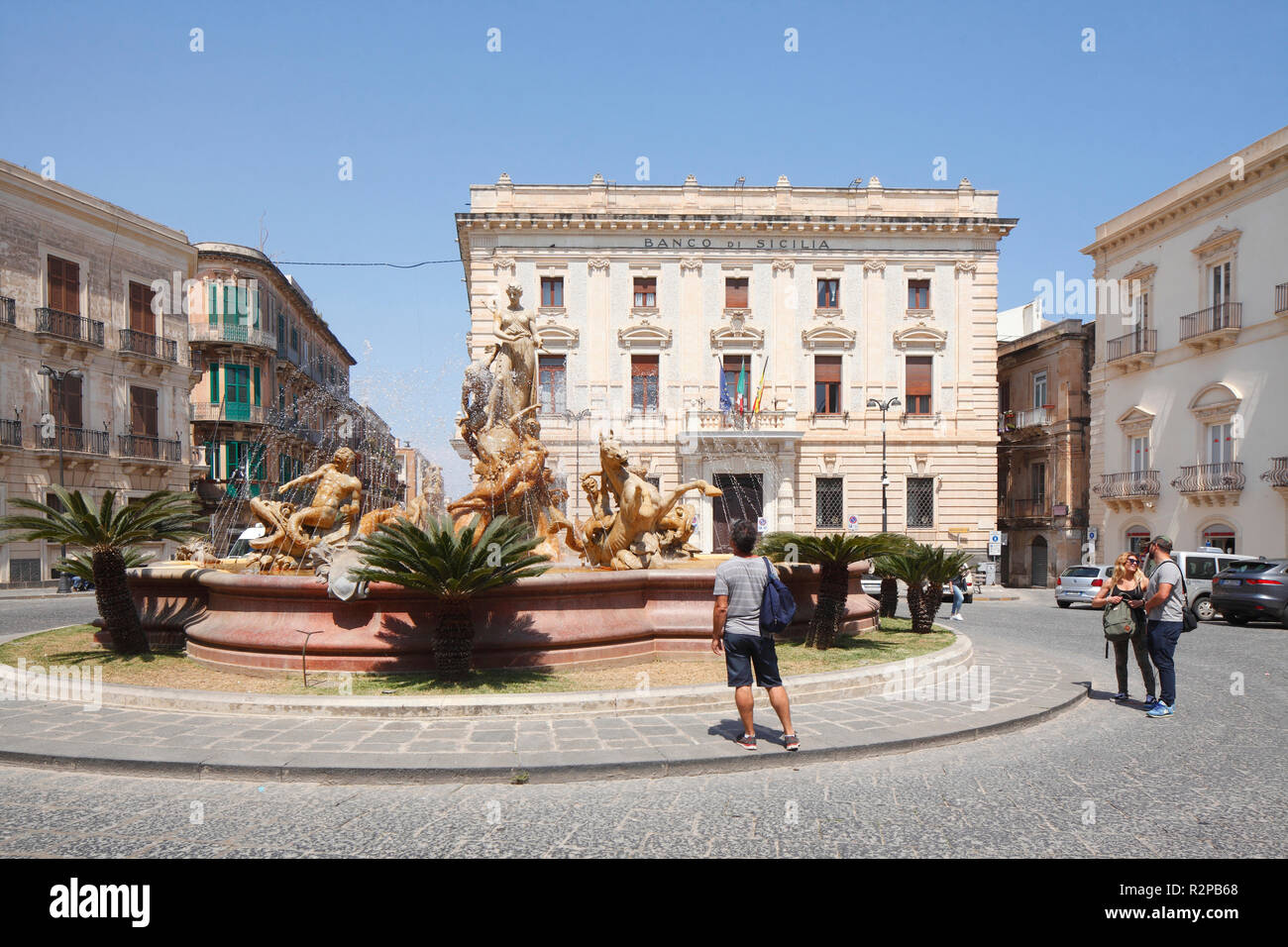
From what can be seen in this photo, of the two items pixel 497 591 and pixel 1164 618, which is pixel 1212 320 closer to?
pixel 1164 618

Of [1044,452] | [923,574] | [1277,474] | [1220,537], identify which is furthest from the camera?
[1044,452]

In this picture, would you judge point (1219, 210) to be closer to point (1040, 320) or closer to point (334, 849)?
point (1040, 320)

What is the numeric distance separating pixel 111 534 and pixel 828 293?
96.7 ft

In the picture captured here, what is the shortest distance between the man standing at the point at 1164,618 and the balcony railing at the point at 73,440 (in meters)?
31.0

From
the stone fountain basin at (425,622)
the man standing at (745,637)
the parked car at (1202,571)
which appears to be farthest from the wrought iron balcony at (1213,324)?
the man standing at (745,637)

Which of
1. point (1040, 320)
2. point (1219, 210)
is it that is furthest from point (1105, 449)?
point (1040, 320)

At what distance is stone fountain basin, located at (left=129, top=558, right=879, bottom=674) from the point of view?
26.8ft

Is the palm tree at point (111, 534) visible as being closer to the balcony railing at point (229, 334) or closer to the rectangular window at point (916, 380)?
the rectangular window at point (916, 380)

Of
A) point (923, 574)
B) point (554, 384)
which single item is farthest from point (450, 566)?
point (554, 384)

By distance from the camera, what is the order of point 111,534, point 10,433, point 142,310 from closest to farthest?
1. point 111,534
2. point 10,433
3. point 142,310

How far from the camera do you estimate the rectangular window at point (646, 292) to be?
110 ft

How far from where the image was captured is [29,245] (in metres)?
28.1

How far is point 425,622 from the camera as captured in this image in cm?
828

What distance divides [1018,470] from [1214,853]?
39.6m
